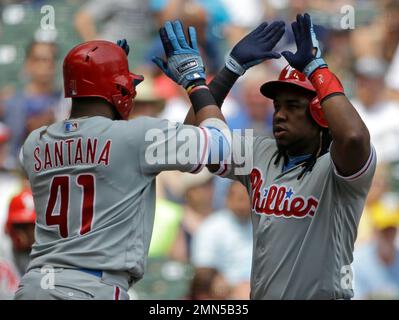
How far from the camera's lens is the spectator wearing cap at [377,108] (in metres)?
7.72

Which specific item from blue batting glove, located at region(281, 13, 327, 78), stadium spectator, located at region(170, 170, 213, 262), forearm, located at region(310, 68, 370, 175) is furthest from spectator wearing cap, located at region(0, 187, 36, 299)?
forearm, located at region(310, 68, 370, 175)

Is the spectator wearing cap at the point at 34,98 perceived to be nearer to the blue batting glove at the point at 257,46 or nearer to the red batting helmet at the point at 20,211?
the red batting helmet at the point at 20,211

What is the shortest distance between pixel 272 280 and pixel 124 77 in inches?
43.3

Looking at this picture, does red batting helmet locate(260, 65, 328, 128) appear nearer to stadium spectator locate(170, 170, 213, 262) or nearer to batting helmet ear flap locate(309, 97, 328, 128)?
batting helmet ear flap locate(309, 97, 328, 128)

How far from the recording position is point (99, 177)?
3.79 metres

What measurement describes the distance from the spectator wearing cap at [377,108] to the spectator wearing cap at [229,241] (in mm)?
1236

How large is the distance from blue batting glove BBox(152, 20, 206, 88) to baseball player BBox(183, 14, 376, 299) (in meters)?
0.25

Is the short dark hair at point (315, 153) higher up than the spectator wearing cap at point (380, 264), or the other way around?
the spectator wearing cap at point (380, 264)

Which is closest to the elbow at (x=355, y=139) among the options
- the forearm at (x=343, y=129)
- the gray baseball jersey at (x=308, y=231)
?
the forearm at (x=343, y=129)

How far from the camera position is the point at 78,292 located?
147 inches

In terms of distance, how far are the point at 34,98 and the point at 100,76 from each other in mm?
4055

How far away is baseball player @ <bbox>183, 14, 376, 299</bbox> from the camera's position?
3.96 metres

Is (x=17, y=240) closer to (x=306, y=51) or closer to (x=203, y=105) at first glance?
(x=203, y=105)

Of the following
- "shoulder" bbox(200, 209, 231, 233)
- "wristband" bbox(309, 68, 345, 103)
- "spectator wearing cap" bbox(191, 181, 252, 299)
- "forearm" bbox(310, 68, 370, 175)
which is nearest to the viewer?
"forearm" bbox(310, 68, 370, 175)
